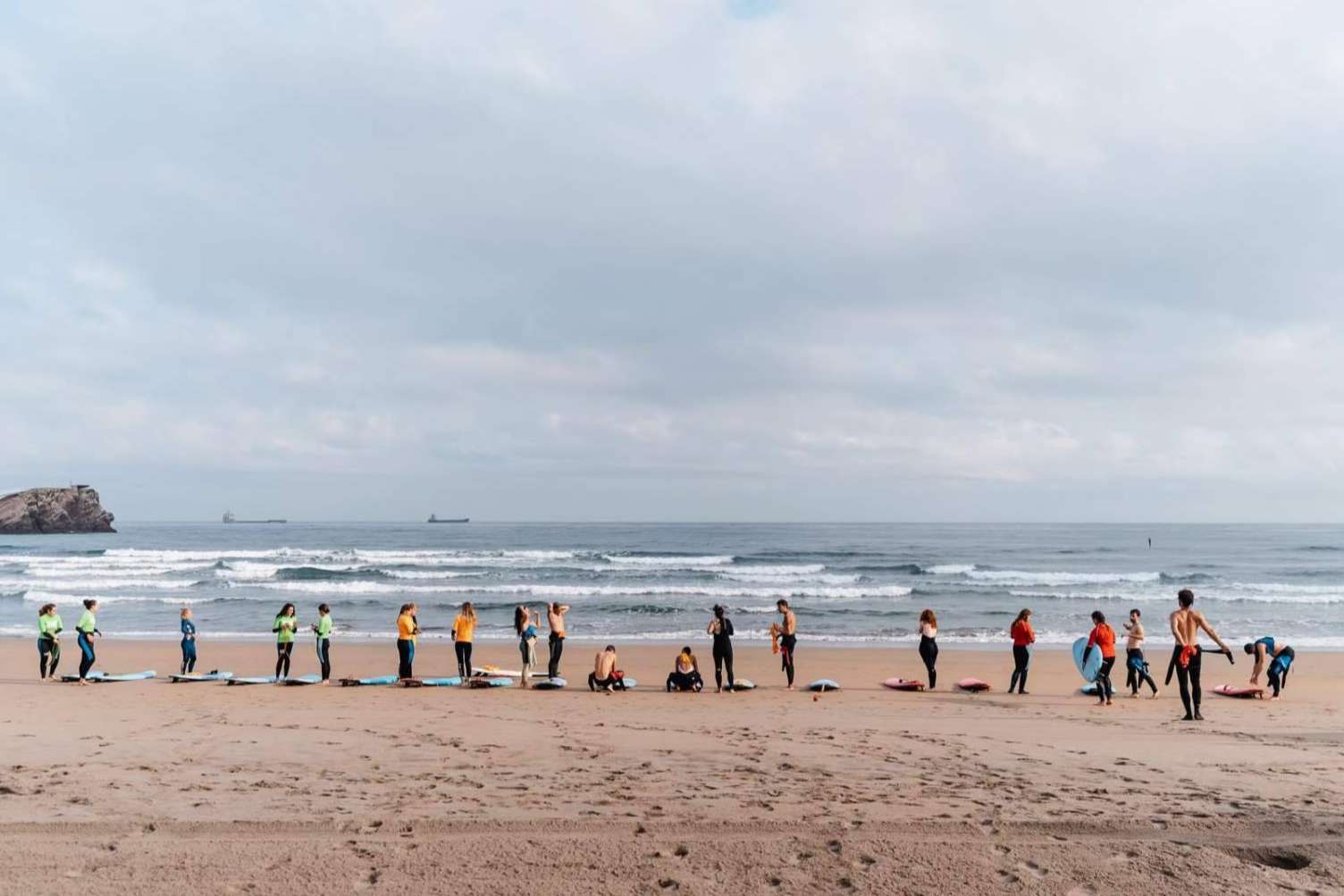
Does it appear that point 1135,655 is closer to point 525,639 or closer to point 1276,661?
point 1276,661

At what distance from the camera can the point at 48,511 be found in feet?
361

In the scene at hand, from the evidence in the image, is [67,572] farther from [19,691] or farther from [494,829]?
[494,829]

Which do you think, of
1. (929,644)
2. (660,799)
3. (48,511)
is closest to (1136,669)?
(929,644)

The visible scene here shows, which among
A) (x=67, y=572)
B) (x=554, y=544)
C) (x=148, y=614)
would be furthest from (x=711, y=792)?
(x=554, y=544)

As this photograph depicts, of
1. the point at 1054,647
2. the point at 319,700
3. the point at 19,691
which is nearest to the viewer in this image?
the point at 319,700

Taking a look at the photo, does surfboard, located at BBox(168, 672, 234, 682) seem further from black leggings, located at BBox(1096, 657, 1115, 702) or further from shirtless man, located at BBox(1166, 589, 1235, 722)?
shirtless man, located at BBox(1166, 589, 1235, 722)

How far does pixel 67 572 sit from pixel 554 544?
125ft

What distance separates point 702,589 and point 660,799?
30891mm

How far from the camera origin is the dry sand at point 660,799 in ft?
18.0

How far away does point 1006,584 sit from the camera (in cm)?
3994

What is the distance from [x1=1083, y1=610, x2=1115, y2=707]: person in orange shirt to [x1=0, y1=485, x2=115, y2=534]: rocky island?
421 ft

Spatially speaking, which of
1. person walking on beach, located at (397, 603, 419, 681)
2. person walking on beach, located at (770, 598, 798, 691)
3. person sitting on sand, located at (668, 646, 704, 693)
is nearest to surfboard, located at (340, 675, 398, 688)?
person walking on beach, located at (397, 603, 419, 681)

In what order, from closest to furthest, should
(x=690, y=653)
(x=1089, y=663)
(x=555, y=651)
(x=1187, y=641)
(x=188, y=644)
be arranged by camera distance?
(x=1187, y=641) → (x=1089, y=663) → (x=690, y=653) → (x=555, y=651) → (x=188, y=644)

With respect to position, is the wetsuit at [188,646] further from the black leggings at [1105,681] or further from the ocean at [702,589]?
the black leggings at [1105,681]
